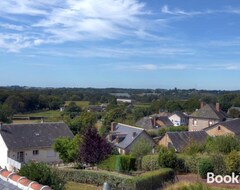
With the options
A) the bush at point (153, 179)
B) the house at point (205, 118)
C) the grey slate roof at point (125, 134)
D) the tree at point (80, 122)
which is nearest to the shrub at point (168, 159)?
the bush at point (153, 179)

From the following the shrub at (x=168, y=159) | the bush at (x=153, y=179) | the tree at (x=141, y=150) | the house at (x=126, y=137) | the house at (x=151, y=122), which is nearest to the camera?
the bush at (x=153, y=179)

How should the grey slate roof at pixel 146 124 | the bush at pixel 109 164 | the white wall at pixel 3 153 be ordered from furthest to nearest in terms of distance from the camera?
the grey slate roof at pixel 146 124 < the white wall at pixel 3 153 < the bush at pixel 109 164

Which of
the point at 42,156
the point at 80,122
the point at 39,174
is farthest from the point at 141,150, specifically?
the point at 80,122

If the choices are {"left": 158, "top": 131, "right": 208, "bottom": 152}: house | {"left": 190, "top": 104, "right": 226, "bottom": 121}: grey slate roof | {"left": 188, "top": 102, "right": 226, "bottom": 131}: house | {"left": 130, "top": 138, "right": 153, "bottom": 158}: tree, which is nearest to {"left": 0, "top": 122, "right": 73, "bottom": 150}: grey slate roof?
{"left": 130, "top": 138, "right": 153, "bottom": 158}: tree

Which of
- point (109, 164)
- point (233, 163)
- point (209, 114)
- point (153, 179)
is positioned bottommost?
point (109, 164)

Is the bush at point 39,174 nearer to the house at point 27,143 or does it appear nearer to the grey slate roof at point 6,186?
the grey slate roof at point 6,186

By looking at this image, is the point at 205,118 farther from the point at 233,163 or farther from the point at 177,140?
the point at 233,163
